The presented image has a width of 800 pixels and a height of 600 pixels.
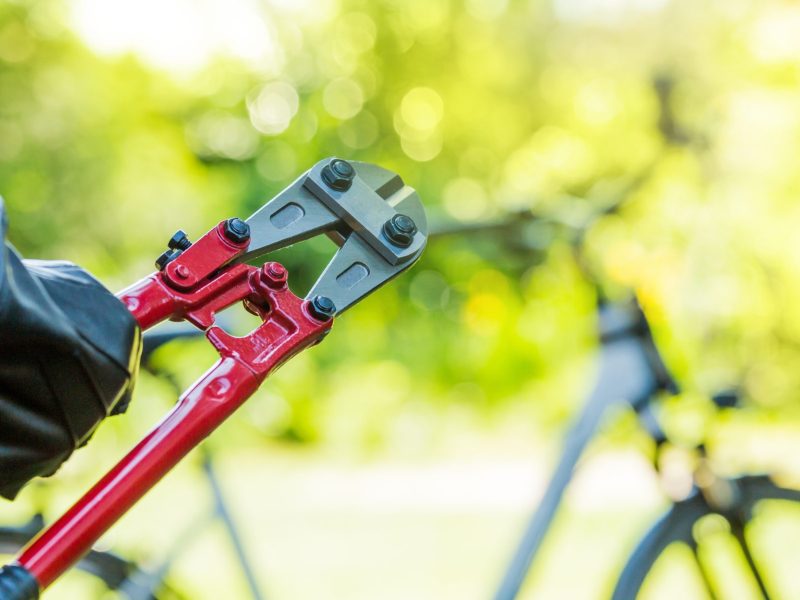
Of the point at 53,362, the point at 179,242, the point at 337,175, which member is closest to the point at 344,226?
the point at 337,175

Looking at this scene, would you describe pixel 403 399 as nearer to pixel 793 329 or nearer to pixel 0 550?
pixel 793 329

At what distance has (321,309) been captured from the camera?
1.06 metres

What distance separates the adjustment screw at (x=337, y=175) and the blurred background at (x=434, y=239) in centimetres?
71

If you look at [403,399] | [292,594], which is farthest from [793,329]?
[292,594]

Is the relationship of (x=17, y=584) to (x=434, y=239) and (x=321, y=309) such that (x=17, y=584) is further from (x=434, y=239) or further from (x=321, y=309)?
(x=434, y=239)

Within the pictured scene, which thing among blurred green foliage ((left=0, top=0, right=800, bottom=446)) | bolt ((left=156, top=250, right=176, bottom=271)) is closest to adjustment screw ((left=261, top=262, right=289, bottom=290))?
bolt ((left=156, top=250, right=176, bottom=271))

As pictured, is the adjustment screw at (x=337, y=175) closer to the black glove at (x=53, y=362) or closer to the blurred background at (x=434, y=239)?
the black glove at (x=53, y=362)

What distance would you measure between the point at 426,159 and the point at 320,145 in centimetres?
168

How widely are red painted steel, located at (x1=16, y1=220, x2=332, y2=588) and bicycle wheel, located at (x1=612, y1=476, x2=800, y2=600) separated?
0.81 metres

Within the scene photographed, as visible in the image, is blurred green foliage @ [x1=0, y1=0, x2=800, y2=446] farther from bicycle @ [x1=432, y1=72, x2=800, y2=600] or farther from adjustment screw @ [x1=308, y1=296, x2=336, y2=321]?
adjustment screw @ [x1=308, y1=296, x2=336, y2=321]

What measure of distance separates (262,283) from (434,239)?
787mm

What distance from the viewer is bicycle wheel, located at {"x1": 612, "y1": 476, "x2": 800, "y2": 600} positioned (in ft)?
5.20

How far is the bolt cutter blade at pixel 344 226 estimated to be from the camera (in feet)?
3.57

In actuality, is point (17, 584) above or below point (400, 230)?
below
